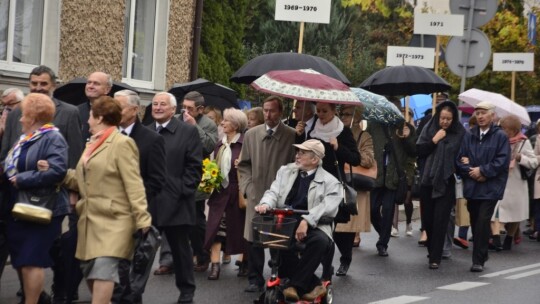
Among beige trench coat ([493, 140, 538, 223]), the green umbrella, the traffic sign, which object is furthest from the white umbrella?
the green umbrella

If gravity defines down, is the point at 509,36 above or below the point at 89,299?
above

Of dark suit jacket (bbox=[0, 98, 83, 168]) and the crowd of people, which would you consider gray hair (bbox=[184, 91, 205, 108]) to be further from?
dark suit jacket (bbox=[0, 98, 83, 168])

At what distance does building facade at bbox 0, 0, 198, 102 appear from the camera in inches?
671

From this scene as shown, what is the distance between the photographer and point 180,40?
21703 millimetres

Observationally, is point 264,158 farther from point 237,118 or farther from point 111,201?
point 111,201

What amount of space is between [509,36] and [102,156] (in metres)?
18.8

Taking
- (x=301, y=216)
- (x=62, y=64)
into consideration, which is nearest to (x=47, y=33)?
Answer: (x=62, y=64)

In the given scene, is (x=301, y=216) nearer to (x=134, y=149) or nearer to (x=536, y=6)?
(x=134, y=149)

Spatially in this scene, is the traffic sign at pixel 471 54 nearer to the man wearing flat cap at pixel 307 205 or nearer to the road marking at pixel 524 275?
the road marking at pixel 524 275

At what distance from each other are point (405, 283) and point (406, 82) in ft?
13.0

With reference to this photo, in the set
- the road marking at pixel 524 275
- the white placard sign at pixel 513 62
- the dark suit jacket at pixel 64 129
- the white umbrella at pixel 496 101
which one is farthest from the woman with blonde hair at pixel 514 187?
the dark suit jacket at pixel 64 129

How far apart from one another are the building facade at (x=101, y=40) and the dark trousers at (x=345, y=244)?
484 centimetres

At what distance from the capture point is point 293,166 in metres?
11.4

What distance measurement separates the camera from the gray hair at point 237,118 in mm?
13875
